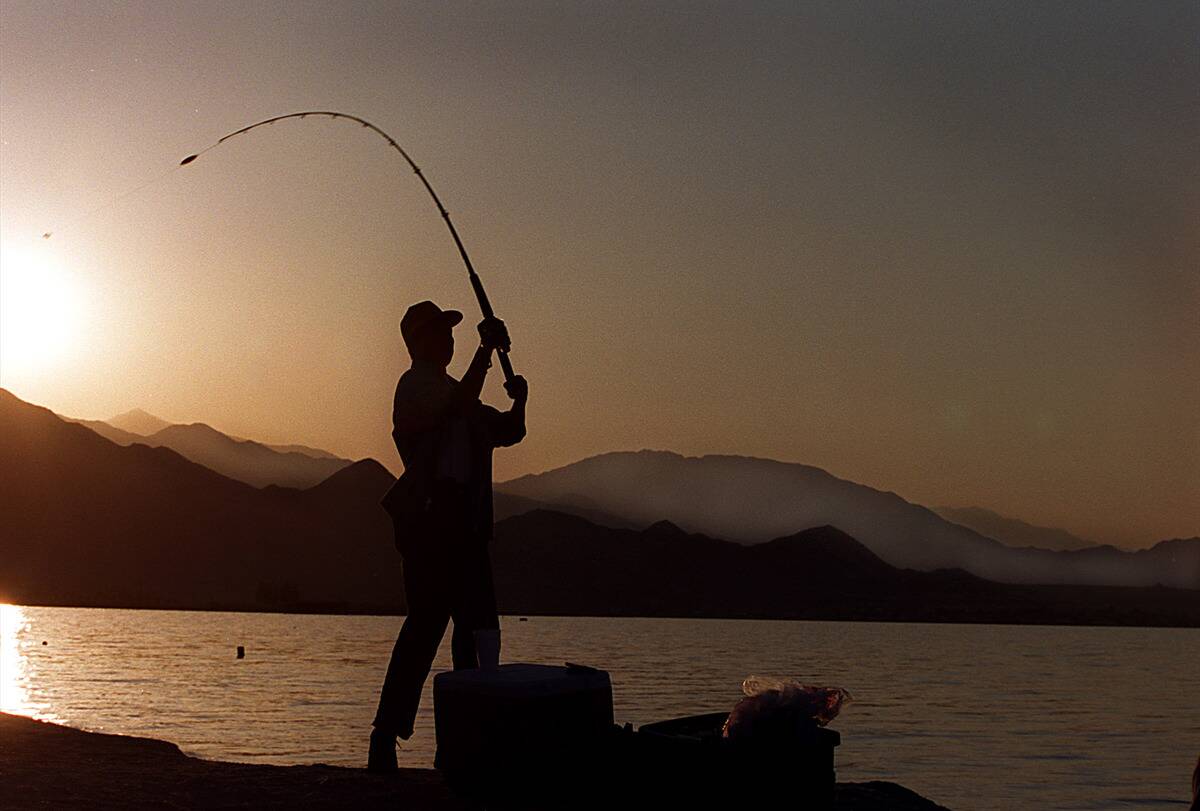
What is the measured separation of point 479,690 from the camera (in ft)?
24.9

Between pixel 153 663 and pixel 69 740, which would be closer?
pixel 69 740

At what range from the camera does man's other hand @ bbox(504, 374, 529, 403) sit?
912 cm

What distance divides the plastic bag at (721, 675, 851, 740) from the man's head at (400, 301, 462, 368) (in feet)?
10.1

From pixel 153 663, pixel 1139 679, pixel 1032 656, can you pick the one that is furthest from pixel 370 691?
pixel 1032 656

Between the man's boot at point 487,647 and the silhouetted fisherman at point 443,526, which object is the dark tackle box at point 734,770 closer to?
the man's boot at point 487,647

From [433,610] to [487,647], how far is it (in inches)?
19.9

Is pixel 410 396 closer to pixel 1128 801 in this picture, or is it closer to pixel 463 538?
pixel 463 538

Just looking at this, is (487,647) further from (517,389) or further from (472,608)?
(517,389)

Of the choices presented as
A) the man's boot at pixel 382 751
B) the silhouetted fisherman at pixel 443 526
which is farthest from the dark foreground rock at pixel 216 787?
the silhouetted fisherman at pixel 443 526

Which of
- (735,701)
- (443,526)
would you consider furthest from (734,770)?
(735,701)

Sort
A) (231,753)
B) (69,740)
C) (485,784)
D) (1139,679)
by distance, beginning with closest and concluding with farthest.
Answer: (485,784) < (69,740) < (231,753) < (1139,679)

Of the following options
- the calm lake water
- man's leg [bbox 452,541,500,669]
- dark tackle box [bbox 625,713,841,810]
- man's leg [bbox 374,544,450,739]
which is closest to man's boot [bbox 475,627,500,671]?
man's leg [bbox 452,541,500,669]

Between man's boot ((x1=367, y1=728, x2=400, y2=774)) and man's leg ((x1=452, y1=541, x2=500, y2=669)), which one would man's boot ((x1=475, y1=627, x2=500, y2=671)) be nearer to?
man's leg ((x1=452, y1=541, x2=500, y2=669))

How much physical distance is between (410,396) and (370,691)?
145ft
